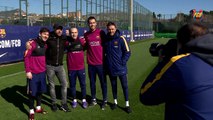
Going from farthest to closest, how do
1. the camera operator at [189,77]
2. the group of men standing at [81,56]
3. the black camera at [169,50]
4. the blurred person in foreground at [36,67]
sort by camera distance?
1. the group of men standing at [81,56]
2. the blurred person in foreground at [36,67]
3. the black camera at [169,50]
4. the camera operator at [189,77]

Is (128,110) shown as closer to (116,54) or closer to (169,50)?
(116,54)

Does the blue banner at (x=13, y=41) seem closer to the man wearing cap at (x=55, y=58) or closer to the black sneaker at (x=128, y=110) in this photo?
the man wearing cap at (x=55, y=58)

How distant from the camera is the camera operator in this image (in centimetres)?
186

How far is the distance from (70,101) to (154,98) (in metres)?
5.52

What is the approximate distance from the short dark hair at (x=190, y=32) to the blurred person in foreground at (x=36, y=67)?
4.36 metres

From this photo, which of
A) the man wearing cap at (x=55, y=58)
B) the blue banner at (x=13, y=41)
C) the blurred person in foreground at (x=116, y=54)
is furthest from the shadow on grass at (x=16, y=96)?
the blue banner at (x=13, y=41)

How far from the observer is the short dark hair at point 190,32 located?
1.93 meters

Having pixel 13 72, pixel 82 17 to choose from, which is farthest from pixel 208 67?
pixel 82 17

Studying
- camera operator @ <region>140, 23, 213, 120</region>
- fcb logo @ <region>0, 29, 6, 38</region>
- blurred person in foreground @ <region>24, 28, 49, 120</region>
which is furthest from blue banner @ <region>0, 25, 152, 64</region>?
camera operator @ <region>140, 23, 213, 120</region>

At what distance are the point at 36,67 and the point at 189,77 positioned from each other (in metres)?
4.59

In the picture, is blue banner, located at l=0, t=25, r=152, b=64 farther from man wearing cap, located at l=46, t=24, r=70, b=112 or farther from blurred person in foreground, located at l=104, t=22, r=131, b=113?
blurred person in foreground, located at l=104, t=22, r=131, b=113

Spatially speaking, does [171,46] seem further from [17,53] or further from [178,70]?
[17,53]

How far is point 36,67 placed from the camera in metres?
6.05

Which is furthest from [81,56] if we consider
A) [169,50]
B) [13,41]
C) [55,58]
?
[13,41]
